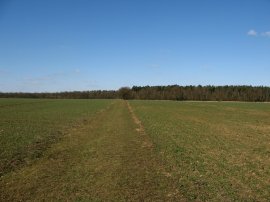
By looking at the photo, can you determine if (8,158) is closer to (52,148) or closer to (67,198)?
(52,148)

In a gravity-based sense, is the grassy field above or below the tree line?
below

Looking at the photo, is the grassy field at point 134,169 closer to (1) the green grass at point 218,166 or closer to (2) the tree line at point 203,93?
(1) the green grass at point 218,166

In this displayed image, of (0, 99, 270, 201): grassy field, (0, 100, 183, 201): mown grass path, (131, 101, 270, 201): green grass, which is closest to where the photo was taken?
(0, 100, 183, 201): mown grass path

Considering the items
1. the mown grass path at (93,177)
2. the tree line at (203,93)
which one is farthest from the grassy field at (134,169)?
the tree line at (203,93)

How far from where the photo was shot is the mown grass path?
9406 mm

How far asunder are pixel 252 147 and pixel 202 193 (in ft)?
29.9

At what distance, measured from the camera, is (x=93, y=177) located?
446 inches

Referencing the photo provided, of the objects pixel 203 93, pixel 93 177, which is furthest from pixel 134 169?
pixel 203 93

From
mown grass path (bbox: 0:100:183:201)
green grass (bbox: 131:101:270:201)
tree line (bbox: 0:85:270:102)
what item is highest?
tree line (bbox: 0:85:270:102)

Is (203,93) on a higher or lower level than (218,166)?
higher

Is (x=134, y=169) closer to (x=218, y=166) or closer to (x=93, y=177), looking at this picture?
(x=93, y=177)

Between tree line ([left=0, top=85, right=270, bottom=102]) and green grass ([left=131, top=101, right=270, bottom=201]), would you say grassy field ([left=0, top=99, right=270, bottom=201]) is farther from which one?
tree line ([left=0, top=85, right=270, bottom=102])

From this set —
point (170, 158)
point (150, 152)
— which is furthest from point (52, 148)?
point (170, 158)

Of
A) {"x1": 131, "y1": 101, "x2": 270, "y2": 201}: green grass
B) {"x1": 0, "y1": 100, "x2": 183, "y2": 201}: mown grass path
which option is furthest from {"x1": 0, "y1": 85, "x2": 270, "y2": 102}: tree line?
{"x1": 0, "y1": 100, "x2": 183, "y2": 201}: mown grass path
